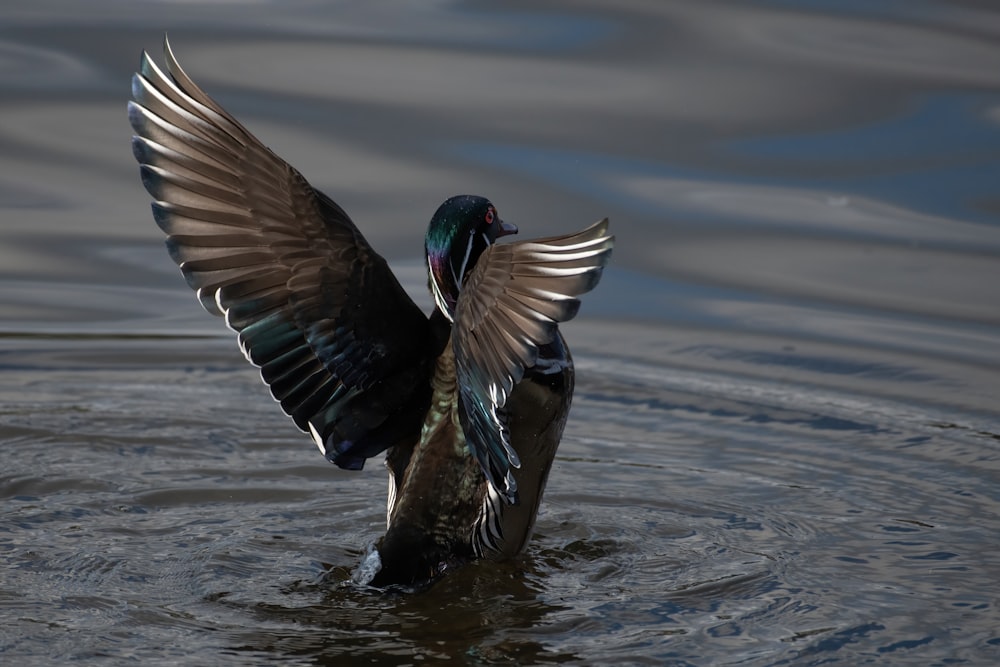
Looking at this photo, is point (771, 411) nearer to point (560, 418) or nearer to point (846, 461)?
point (846, 461)

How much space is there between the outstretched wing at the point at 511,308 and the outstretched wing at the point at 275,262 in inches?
29.7

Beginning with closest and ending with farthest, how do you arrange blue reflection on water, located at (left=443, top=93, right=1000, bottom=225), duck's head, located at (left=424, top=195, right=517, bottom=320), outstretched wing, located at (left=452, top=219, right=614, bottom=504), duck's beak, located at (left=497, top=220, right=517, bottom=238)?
1. outstretched wing, located at (left=452, top=219, right=614, bottom=504)
2. duck's head, located at (left=424, top=195, right=517, bottom=320)
3. duck's beak, located at (left=497, top=220, right=517, bottom=238)
4. blue reflection on water, located at (left=443, top=93, right=1000, bottom=225)

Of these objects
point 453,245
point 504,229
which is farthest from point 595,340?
point 453,245

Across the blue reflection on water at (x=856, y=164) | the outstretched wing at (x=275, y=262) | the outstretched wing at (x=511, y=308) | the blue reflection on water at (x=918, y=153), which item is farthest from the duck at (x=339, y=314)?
the blue reflection on water at (x=918, y=153)

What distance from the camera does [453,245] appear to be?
215 inches

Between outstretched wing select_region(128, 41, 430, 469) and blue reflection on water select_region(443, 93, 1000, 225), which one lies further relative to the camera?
blue reflection on water select_region(443, 93, 1000, 225)

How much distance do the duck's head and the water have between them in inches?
38.3

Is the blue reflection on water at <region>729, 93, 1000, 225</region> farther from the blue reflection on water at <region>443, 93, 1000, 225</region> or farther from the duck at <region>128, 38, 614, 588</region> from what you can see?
the duck at <region>128, 38, 614, 588</region>

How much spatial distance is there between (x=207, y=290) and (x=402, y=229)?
3.81 m

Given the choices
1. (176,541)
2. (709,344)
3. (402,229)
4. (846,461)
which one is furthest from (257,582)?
(402,229)

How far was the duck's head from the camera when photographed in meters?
5.45

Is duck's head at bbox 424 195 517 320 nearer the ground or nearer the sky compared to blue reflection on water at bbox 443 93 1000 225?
nearer the ground

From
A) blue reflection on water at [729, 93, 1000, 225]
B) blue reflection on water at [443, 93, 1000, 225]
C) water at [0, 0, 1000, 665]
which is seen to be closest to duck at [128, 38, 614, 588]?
water at [0, 0, 1000, 665]

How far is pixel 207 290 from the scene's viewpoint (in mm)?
5531
